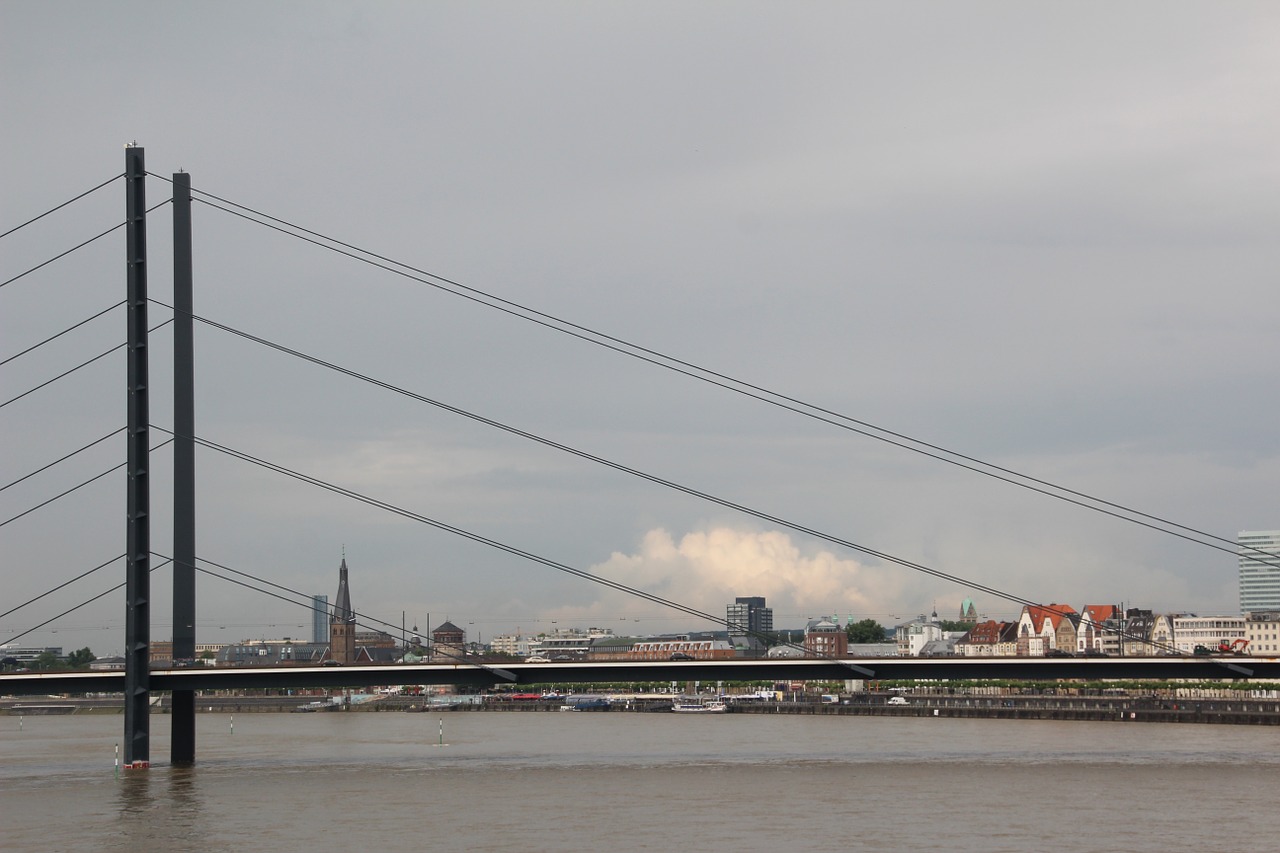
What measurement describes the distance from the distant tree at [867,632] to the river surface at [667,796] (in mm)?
122535

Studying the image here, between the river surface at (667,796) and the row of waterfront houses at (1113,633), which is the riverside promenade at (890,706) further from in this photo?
the row of waterfront houses at (1113,633)

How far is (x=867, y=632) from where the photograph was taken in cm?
18562

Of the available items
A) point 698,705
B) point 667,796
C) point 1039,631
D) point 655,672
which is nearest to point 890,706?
point 698,705

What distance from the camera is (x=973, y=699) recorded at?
9825cm

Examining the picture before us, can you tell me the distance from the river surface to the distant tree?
402 feet

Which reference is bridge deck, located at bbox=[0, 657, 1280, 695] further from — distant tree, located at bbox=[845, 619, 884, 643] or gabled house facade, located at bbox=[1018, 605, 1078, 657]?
distant tree, located at bbox=[845, 619, 884, 643]

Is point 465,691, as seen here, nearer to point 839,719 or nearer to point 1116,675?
point 839,719

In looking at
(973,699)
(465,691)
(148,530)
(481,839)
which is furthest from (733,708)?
(481,839)

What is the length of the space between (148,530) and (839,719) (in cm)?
5809

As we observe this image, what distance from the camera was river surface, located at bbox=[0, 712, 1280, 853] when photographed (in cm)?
2911

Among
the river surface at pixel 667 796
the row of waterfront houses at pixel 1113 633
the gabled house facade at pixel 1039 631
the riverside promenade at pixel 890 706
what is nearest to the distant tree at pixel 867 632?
the row of waterfront houses at pixel 1113 633

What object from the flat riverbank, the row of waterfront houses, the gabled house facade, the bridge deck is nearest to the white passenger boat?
the flat riverbank

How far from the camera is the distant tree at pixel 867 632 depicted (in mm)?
184000

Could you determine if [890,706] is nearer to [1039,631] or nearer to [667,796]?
[1039,631]
